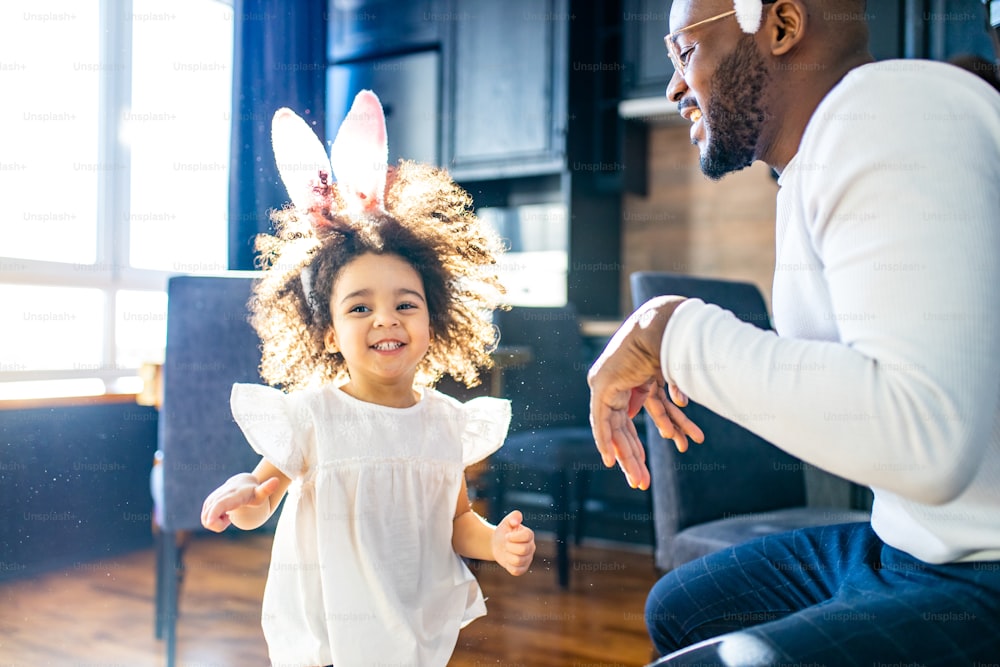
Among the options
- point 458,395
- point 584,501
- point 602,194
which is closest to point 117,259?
point 458,395

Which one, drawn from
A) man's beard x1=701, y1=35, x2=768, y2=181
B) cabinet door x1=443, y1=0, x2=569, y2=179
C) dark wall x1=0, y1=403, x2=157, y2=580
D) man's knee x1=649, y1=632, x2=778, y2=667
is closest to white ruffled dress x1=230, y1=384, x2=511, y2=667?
dark wall x1=0, y1=403, x2=157, y2=580

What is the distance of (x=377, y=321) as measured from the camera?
803mm

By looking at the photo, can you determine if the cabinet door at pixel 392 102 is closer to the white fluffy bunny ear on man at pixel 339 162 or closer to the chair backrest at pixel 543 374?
the white fluffy bunny ear on man at pixel 339 162

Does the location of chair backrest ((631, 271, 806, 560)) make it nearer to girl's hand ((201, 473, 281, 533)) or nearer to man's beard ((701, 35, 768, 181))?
man's beard ((701, 35, 768, 181))

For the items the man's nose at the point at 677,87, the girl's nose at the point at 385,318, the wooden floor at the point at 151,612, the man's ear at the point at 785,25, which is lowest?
the wooden floor at the point at 151,612

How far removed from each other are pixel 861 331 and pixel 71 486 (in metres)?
0.75

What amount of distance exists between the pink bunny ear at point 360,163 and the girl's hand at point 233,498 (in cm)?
28

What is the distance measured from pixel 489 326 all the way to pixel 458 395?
0.08m

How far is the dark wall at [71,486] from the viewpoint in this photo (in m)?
0.80

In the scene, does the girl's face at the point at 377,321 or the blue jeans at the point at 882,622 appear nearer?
the blue jeans at the point at 882,622

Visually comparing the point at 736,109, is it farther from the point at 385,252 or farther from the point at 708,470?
the point at 708,470

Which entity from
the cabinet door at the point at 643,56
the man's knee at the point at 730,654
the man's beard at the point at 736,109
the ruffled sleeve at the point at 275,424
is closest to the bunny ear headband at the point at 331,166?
the ruffled sleeve at the point at 275,424

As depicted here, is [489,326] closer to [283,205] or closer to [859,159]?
[283,205]

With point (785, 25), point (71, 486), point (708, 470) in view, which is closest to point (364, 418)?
point (71, 486)
